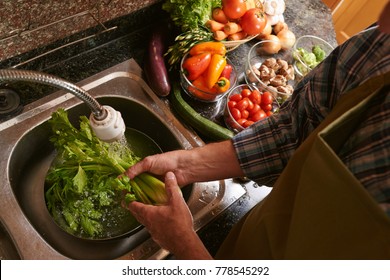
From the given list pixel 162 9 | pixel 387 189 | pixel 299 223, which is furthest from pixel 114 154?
pixel 387 189

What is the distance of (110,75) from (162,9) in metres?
0.39

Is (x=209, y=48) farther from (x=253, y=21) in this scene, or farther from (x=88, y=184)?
(x=88, y=184)

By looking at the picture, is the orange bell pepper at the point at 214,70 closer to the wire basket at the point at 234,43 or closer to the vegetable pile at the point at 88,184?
the wire basket at the point at 234,43

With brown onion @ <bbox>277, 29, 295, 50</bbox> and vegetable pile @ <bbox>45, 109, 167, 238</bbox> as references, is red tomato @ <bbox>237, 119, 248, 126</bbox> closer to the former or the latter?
vegetable pile @ <bbox>45, 109, 167, 238</bbox>

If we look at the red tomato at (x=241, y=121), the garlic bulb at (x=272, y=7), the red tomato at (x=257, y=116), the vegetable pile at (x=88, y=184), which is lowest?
the vegetable pile at (x=88, y=184)

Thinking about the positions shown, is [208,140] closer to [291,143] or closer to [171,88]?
[171,88]

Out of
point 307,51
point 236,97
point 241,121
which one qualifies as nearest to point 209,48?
point 236,97

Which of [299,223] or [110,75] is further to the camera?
[110,75]

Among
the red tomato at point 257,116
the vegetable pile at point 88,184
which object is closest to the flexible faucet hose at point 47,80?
the vegetable pile at point 88,184

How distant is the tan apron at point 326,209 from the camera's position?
59cm

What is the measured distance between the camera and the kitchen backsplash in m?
1.05

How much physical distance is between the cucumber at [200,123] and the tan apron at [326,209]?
600 mm

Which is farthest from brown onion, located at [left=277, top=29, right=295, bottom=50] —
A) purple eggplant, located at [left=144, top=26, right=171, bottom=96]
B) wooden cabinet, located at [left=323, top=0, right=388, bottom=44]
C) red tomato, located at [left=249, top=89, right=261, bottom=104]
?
wooden cabinet, located at [left=323, top=0, right=388, bottom=44]
